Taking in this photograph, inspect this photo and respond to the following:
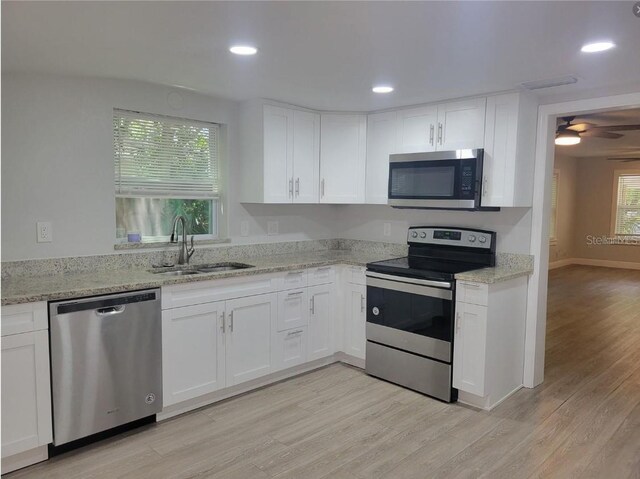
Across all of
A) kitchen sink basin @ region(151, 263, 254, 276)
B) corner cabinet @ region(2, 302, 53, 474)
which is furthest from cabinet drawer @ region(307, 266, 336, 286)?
corner cabinet @ region(2, 302, 53, 474)

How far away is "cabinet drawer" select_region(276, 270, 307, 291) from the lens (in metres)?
3.49

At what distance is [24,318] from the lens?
2.34 m

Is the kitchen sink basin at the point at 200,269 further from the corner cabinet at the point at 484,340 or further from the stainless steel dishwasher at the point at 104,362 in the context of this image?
the corner cabinet at the point at 484,340

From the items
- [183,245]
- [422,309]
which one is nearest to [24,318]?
[183,245]

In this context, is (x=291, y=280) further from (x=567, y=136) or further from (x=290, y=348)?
(x=567, y=136)

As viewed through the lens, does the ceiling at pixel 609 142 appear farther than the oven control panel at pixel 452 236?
Yes

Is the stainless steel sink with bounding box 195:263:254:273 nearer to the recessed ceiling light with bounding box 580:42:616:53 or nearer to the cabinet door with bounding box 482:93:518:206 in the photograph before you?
the cabinet door with bounding box 482:93:518:206

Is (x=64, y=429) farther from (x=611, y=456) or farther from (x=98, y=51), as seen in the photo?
(x=611, y=456)

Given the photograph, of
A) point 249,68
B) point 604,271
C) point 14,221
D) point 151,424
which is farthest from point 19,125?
point 604,271

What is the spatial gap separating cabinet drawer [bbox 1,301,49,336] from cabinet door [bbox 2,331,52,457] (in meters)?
0.03

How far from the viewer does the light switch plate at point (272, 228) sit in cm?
412

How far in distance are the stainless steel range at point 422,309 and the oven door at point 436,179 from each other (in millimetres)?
407

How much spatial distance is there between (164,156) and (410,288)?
2062mm

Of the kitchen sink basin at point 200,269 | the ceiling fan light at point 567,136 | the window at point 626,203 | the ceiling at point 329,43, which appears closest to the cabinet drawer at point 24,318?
the kitchen sink basin at point 200,269
